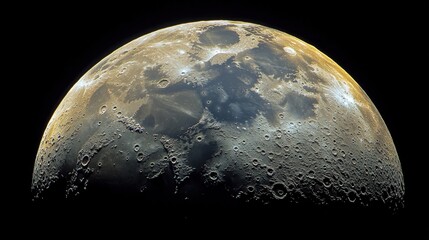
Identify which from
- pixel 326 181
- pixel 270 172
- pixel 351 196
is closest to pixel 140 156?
pixel 270 172

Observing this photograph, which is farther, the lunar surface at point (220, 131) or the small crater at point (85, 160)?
the small crater at point (85, 160)

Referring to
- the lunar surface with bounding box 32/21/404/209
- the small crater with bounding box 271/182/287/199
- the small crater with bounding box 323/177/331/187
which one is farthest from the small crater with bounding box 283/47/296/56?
the small crater with bounding box 271/182/287/199

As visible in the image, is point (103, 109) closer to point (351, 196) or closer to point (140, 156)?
point (140, 156)

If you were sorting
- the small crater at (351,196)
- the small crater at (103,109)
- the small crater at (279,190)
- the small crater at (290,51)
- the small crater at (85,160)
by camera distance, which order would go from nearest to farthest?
the small crater at (279,190) → the small crater at (351,196) → the small crater at (85,160) → the small crater at (103,109) → the small crater at (290,51)

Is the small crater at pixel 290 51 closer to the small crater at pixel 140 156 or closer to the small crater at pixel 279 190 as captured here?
the small crater at pixel 279 190

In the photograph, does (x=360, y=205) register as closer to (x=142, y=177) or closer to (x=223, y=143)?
(x=223, y=143)

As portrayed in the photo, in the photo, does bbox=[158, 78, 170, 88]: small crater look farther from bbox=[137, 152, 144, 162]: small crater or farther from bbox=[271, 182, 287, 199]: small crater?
bbox=[271, 182, 287, 199]: small crater

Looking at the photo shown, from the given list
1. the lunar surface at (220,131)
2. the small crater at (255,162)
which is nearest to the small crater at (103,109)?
the lunar surface at (220,131)

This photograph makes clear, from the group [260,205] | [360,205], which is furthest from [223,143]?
[360,205]
